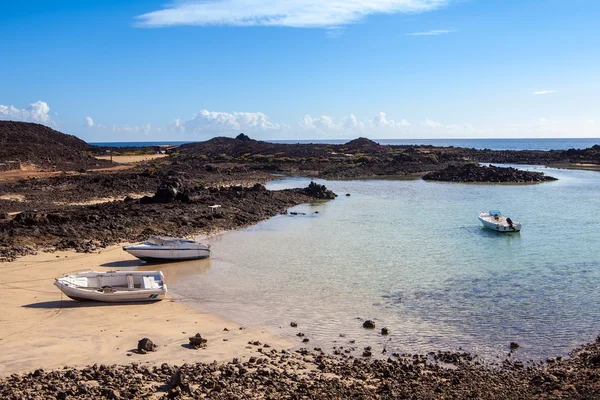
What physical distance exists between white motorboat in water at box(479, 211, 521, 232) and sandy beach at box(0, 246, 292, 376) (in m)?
21.4

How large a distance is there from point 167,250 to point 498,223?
20.2 m

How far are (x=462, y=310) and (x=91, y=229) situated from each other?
785 inches

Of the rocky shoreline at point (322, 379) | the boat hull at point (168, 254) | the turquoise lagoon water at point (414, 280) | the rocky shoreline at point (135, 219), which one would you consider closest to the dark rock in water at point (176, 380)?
the rocky shoreline at point (322, 379)

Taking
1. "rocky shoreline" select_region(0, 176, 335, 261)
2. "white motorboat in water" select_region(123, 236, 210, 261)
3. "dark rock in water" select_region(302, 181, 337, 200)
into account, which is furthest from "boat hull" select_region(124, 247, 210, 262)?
"dark rock in water" select_region(302, 181, 337, 200)

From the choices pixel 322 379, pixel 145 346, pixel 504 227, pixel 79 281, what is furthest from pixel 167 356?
pixel 504 227

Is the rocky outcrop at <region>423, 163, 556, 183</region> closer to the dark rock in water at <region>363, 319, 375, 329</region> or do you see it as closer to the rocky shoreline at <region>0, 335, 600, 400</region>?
the dark rock in water at <region>363, 319, 375, 329</region>

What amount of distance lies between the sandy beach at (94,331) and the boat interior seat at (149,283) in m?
0.70

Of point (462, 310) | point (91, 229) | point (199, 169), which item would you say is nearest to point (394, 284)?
point (462, 310)

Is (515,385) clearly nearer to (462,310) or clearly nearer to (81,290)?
(462,310)

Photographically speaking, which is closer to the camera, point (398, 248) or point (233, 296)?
point (233, 296)

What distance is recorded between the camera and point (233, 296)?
19766 millimetres

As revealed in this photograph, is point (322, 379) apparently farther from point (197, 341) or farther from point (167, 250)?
point (167, 250)

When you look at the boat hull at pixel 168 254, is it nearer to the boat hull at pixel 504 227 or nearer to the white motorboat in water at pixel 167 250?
the white motorboat in water at pixel 167 250

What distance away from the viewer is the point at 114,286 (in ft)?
63.9
